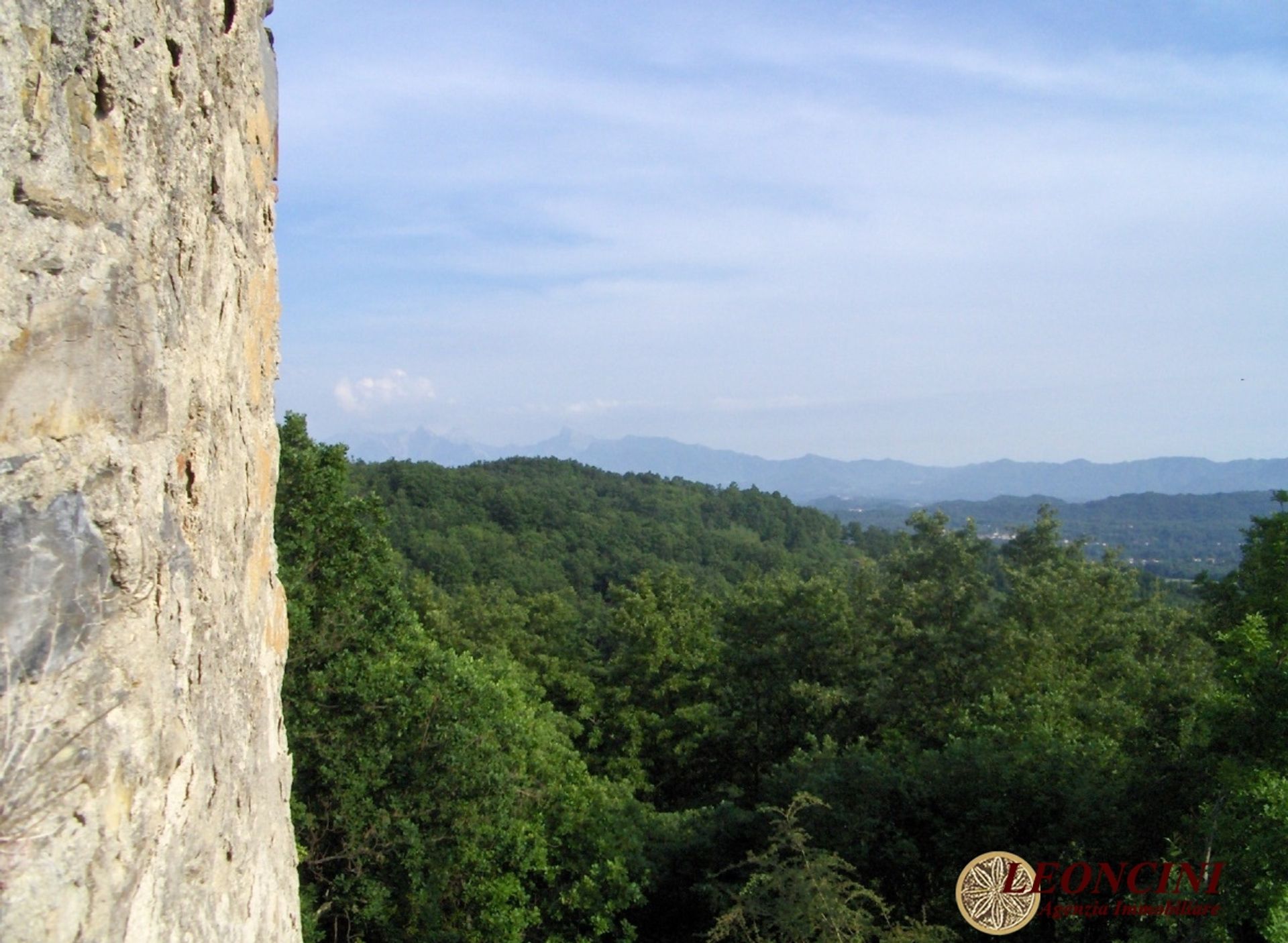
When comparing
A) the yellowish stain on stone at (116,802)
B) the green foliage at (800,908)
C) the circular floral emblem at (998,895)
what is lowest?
the green foliage at (800,908)

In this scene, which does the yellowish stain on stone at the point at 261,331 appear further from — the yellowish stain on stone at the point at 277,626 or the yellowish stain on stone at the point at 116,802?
the yellowish stain on stone at the point at 116,802

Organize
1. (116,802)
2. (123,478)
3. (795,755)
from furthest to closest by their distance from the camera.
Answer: (795,755) < (123,478) < (116,802)

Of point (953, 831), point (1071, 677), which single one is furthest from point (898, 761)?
point (1071, 677)

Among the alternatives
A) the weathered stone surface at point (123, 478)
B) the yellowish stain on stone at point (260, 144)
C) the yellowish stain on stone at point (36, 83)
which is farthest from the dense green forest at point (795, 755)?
the yellowish stain on stone at point (36, 83)

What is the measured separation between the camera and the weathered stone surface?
279 cm

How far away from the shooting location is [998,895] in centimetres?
1055

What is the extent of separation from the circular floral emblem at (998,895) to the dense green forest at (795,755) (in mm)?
1313

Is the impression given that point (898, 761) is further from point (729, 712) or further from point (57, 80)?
point (57, 80)

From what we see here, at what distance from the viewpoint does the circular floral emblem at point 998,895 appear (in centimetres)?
983

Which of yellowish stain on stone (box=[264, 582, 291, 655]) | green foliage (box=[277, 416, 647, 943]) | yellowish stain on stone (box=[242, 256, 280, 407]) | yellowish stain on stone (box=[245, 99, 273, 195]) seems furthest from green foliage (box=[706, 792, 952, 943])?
yellowish stain on stone (box=[245, 99, 273, 195])

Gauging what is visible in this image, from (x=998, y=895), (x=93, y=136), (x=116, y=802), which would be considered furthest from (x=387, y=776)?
(x=93, y=136)

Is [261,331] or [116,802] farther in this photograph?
[261,331]

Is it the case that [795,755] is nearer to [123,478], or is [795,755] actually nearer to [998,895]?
[998,895]

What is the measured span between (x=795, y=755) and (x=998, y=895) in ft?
34.3
